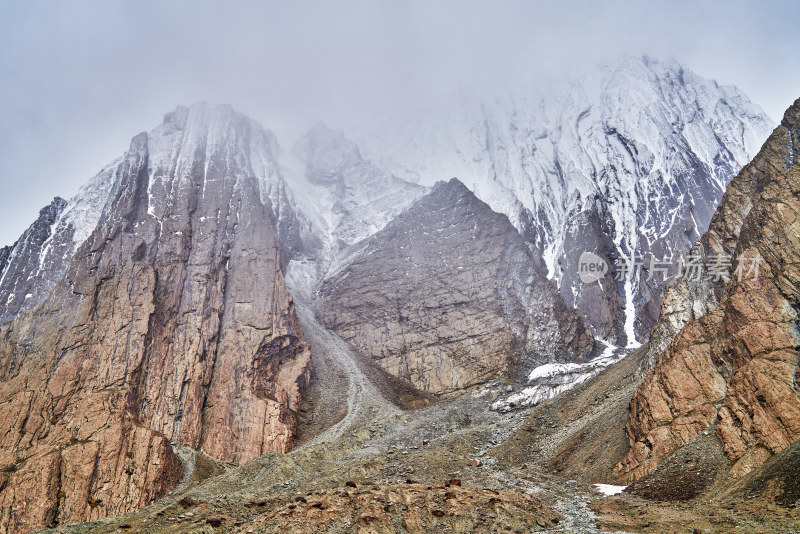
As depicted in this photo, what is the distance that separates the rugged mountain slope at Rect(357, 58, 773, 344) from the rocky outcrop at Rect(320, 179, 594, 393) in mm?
29580

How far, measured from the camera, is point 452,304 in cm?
10638

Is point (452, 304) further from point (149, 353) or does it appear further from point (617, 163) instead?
point (617, 163)

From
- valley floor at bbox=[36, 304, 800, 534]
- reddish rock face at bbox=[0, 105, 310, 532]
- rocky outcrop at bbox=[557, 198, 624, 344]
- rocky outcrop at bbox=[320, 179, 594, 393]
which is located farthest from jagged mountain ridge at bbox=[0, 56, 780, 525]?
valley floor at bbox=[36, 304, 800, 534]

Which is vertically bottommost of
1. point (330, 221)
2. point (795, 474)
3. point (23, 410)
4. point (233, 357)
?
point (795, 474)

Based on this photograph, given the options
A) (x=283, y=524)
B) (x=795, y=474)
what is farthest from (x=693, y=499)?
(x=283, y=524)

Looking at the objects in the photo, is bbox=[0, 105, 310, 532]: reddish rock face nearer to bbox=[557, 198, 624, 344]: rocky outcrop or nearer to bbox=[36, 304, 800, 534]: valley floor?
bbox=[36, 304, 800, 534]: valley floor

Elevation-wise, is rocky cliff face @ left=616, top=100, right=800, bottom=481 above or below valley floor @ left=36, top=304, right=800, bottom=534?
above

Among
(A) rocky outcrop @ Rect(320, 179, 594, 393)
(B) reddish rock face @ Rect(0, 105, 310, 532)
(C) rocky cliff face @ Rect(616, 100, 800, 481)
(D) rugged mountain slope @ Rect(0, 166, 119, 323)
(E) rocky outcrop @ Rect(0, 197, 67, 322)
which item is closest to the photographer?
(C) rocky cliff face @ Rect(616, 100, 800, 481)

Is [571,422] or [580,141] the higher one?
[580,141]

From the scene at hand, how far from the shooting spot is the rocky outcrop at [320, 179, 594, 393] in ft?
315

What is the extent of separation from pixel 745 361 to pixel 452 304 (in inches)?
2853

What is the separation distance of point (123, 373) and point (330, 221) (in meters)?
105

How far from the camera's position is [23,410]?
61.7 meters

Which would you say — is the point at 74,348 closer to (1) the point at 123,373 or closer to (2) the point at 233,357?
(1) the point at 123,373
